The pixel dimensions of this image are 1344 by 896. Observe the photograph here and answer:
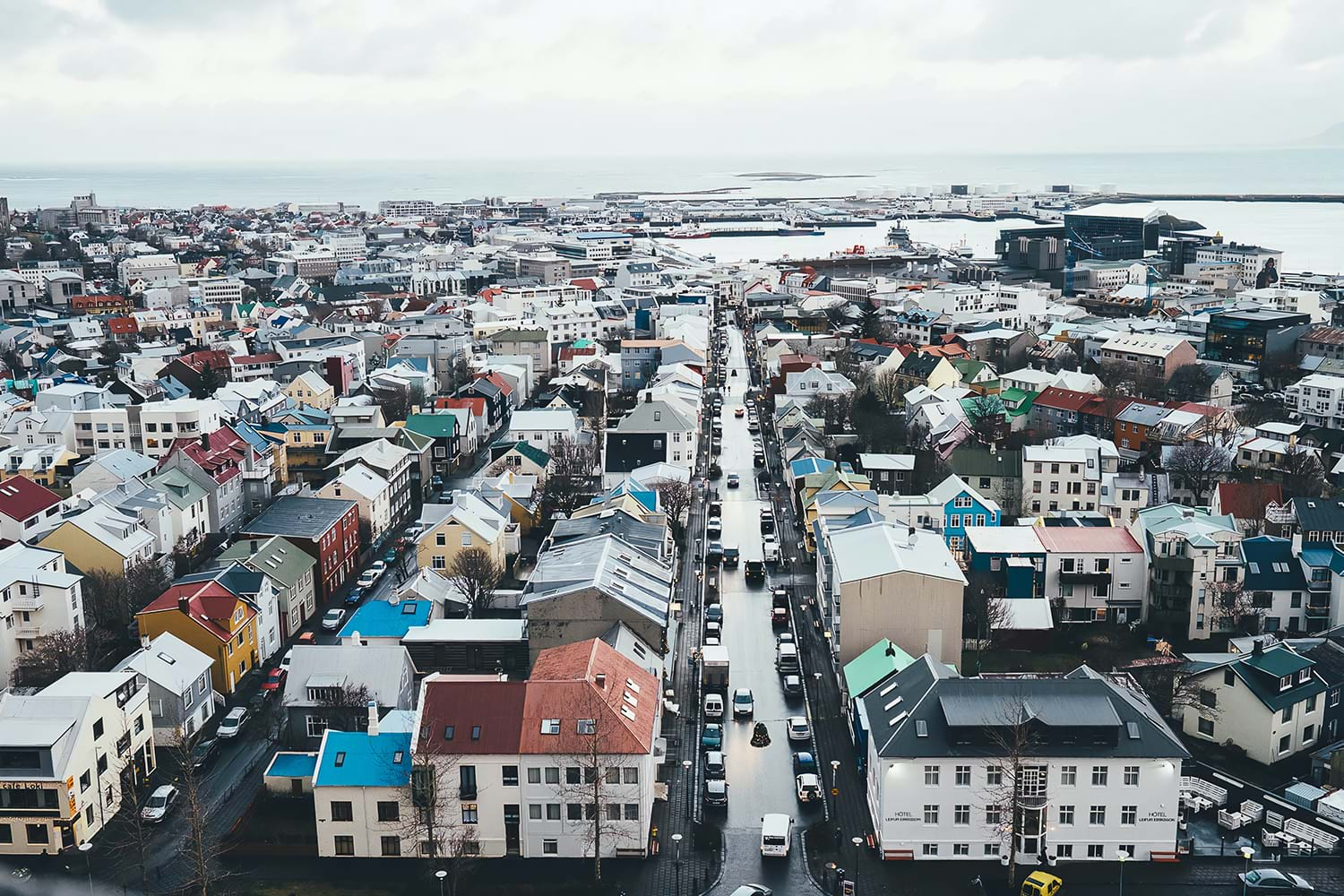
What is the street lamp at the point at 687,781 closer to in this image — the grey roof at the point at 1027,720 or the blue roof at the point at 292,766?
the grey roof at the point at 1027,720

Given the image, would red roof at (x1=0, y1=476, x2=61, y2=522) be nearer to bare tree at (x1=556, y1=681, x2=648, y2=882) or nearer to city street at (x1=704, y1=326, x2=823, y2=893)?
city street at (x1=704, y1=326, x2=823, y2=893)

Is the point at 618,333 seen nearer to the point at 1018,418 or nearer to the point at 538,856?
the point at 1018,418

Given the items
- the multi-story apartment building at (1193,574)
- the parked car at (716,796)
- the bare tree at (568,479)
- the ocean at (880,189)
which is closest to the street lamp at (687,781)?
the parked car at (716,796)

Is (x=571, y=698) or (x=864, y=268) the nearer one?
(x=571, y=698)

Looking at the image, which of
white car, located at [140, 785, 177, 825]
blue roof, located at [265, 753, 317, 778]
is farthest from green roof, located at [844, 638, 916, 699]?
white car, located at [140, 785, 177, 825]

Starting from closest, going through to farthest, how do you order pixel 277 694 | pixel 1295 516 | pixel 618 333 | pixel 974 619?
pixel 277 694 < pixel 974 619 < pixel 1295 516 < pixel 618 333

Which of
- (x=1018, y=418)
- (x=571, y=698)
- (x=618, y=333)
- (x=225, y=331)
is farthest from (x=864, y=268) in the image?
(x=571, y=698)

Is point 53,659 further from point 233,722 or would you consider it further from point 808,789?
point 808,789
